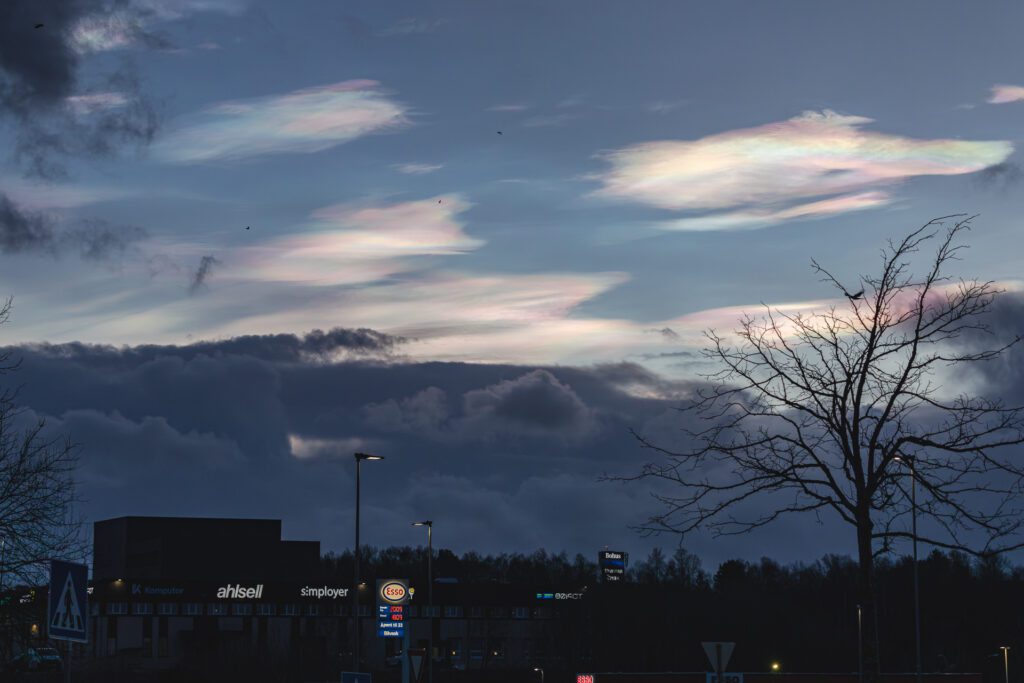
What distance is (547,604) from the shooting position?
159 metres

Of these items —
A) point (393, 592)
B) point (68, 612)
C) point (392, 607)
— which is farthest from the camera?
point (392, 607)

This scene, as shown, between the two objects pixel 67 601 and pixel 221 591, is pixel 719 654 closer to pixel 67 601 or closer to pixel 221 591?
pixel 67 601

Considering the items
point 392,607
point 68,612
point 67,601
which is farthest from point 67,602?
point 392,607

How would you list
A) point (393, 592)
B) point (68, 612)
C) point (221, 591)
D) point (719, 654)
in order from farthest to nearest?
point (221, 591), point (393, 592), point (719, 654), point (68, 612)

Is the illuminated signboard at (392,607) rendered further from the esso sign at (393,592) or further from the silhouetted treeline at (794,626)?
the silhouetted treeline at (794,626)

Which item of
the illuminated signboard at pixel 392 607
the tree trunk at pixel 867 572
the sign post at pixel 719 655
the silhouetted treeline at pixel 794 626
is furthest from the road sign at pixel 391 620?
the silhouetted treeline at pixel 794 626

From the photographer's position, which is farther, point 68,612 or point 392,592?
point 392,592

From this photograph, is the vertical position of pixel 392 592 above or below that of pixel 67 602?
below

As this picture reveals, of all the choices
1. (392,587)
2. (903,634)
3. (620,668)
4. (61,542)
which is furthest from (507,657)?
(61,542)

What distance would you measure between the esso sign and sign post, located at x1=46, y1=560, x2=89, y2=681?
4310cm

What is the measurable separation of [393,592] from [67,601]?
143ft

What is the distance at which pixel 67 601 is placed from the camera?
1642cm

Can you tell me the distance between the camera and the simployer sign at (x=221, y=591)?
133 metres

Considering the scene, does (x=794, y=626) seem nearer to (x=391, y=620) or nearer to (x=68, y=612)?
(x=391, y=620)
